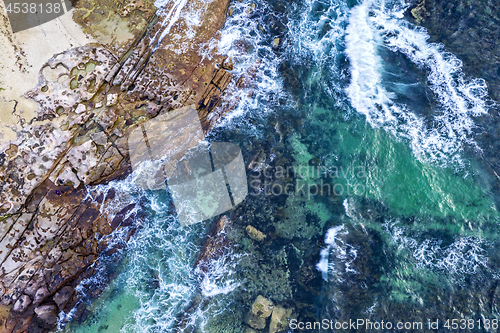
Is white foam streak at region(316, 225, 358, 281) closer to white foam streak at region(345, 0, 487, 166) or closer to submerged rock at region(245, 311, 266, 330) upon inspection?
submerged rock at region(245, 311, 266, 330)

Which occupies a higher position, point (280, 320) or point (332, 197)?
point (332, 197)

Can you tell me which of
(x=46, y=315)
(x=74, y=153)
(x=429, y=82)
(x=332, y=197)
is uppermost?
(x=429, y=82)

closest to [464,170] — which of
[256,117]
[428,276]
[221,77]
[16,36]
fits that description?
[428,276]

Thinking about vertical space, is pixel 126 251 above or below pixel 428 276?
above

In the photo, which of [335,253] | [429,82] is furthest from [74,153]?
[429,82]

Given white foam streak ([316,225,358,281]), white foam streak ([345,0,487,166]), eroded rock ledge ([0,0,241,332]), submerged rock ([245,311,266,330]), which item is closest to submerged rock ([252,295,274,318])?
submerged rock ([245,311,266,330])

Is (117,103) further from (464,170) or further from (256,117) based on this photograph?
(464,170)

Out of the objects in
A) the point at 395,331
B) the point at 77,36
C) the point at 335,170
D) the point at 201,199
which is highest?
the point at 77,36

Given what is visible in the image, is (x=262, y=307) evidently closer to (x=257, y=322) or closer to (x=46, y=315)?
(x=257, y=322)
